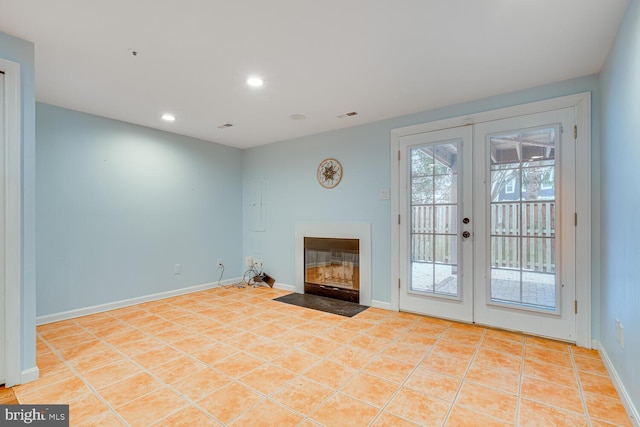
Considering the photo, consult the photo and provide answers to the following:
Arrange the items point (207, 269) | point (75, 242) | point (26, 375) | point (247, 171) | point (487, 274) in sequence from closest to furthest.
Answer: point (26, 375) → point (487, 274) → point (75, 242) → point (207, 269) → point (247, 171)

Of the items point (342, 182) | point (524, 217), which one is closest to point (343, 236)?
point (342, 182)

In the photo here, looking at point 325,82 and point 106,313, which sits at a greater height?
point 325,82

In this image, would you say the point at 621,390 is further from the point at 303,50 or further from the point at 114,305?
the point at 114,305

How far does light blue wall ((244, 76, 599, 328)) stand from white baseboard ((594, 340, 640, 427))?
11.0 inches

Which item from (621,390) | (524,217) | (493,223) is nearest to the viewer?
(621,390)

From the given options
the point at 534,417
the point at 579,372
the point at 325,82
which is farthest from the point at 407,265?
the point at 325,82

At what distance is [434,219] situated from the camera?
3.43 meters

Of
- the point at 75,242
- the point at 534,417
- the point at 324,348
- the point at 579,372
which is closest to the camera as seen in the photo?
the point at 534,417

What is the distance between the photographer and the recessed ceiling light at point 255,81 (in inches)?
106

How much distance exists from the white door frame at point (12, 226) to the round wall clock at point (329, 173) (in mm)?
3108

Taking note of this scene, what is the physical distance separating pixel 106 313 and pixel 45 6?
313 centimetres

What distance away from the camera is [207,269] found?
4801 mm

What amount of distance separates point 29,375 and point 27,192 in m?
1.25

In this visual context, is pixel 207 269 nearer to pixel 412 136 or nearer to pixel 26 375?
pixel 26 375
